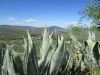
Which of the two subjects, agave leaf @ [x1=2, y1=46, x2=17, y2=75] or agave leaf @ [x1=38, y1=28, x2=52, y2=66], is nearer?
agave leaf @ [x1=2, y1=46, x2=17, y2=75]

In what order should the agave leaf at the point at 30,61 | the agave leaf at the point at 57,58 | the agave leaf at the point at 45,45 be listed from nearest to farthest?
the agave leaf at the point at 30,61 < the agave leaf at the point at 57,58 < the agave leaf at the point at 45,45

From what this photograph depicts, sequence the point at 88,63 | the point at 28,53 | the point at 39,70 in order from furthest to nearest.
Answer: the point at 88,63
the point at 39,70
the point at 28,53

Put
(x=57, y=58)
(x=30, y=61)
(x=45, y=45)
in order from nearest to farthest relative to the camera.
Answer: (x=30, y=61) < (x=57, y=58) < (x=45, y=45)

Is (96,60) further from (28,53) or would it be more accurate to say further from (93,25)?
(93,25)

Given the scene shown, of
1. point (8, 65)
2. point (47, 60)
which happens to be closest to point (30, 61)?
point (8, 65)

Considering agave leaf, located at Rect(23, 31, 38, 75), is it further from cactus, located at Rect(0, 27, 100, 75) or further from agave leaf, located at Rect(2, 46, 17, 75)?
agave leaf, located at Rect(2, 46, 17, 75)

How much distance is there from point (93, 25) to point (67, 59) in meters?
38.5

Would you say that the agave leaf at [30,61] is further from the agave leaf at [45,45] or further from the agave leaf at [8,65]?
the agave leaf at [45,45]

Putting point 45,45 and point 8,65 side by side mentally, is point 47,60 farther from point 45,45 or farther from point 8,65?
point 8,65

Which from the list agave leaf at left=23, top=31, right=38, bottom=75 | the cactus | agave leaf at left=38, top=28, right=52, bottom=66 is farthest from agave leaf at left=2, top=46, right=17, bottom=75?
agave leaf at left=38, top=28, right=52, bottom=66

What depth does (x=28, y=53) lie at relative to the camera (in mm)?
3242

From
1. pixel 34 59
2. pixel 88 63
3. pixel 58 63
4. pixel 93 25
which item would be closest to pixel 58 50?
pixel 58 63

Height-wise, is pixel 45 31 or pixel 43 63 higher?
pixel 45 31

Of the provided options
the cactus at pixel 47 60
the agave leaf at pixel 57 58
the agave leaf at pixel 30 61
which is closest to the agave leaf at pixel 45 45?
the cactus at pixel 47 60
